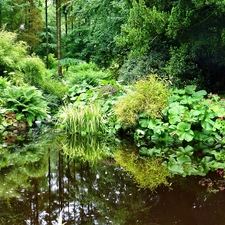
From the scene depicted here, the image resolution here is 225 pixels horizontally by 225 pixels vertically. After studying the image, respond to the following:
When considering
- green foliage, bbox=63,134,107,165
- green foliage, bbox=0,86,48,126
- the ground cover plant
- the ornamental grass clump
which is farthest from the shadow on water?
green foliage, bbox=0,86,48,126

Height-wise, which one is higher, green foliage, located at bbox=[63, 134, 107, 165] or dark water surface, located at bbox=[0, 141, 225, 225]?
dark water surface, located at bbox=[0, 141, 225, 225]

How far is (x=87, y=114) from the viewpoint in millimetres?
6621

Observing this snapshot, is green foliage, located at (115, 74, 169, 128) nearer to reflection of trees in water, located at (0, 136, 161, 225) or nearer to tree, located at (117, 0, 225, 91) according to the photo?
tree, located at (117, 0, 225, 91)

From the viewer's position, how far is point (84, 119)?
22.0ft

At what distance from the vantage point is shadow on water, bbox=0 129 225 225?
3182 mm

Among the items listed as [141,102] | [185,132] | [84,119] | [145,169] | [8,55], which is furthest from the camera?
[8,55]

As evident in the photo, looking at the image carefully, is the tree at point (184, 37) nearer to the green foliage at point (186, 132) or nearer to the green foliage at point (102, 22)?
the green foliage at point (186, 132)

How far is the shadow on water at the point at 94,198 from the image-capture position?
125 inches

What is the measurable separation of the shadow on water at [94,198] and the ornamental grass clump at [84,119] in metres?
1.75

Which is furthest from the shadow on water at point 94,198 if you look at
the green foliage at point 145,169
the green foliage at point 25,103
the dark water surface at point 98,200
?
the green foliage at point 25,103

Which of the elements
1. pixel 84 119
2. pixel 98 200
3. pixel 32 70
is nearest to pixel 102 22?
pixel 32 70

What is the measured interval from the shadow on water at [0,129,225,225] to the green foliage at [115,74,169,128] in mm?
1513

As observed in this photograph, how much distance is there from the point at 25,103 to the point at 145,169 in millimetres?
4074

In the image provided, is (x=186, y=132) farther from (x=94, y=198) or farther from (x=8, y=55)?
(x=8, y=55)
